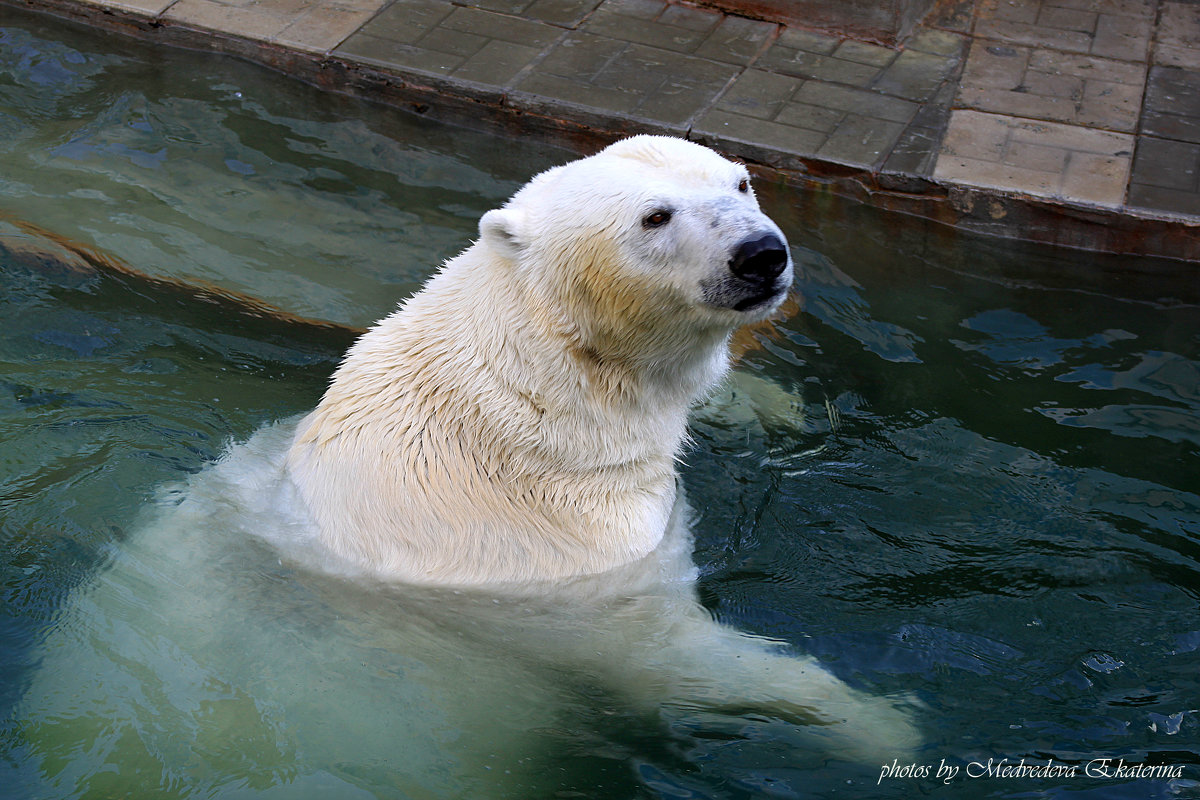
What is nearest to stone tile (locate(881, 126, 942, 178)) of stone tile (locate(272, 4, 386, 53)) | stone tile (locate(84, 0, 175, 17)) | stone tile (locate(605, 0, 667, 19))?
stone tile (locate(605, 0, 667, 19))

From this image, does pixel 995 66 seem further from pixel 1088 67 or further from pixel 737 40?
pixel 737 40

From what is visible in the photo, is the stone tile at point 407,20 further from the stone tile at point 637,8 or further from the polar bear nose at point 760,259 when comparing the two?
the polar bear nose at point 760,259

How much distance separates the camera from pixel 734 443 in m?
4.55

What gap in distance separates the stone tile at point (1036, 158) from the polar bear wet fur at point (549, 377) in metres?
2.84

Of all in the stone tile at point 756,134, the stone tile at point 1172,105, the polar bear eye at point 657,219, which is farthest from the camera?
the stone tile at point 1172,105

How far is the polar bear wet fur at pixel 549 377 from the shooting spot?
3.01m

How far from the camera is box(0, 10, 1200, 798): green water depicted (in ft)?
10.9

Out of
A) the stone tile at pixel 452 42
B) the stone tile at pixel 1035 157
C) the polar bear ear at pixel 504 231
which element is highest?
the polar bear ear at pixel 504 231

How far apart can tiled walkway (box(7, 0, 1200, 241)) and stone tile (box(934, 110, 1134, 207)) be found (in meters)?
0.01

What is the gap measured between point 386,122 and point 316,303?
173 centimetres

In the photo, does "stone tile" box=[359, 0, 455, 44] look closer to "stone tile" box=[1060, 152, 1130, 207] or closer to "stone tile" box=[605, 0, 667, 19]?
"stone tile" box=[605, 0, 667, 19]

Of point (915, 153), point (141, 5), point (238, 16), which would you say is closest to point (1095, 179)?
point (915, 153)

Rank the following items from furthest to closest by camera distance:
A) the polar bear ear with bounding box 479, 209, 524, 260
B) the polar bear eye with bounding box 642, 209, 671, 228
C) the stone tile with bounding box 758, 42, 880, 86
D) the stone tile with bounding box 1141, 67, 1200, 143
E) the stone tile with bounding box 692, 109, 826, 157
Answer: the stone tile with bounding box 758, 42, 880, 86 < the stone tile with bounding box 1141, 67, 1200, 143 < the stone tile with bounding box 692, 109, 826, 157 < the polar bear ear with bounding box 479, 209, 524, 260 < the polar bear eye with bounding box 642, 209, 671, 228

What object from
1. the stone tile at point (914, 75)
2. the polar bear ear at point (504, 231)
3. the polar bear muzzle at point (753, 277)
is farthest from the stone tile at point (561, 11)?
the polar bear muzzle at point (753, 277)
